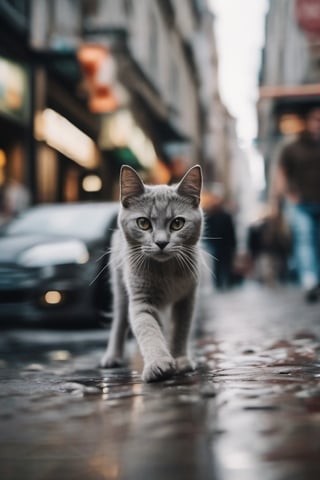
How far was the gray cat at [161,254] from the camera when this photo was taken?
11.7ft

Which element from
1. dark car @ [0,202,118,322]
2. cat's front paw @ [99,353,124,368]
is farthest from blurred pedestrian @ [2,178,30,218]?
cat's front paw @ [99,353,124,368]

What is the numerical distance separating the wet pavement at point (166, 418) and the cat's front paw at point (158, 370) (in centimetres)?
5

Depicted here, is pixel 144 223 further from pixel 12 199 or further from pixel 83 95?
pixel 83 95

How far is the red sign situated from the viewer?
789cm

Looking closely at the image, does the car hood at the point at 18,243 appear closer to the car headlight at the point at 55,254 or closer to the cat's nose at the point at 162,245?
the car headlight at the point at 55,254

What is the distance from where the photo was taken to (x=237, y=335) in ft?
19.2

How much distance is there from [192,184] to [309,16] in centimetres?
477

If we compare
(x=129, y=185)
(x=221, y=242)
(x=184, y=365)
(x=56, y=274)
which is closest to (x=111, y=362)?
(x=184, y=365)

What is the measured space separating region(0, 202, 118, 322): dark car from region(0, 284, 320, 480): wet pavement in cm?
204

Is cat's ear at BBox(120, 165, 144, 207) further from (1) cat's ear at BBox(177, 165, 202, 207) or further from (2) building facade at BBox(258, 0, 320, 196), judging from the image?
(2) building facade at BBox(258, 0, 320, 196)

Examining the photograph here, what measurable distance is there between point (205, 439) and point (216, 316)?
595 centimetres

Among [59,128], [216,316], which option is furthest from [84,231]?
[59,128]

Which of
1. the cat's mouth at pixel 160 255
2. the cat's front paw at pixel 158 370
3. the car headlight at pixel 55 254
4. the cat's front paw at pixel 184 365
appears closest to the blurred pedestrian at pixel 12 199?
the car headlight at pixel 55 254

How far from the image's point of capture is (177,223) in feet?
12.1
